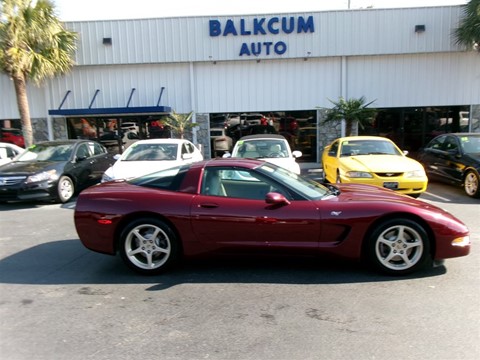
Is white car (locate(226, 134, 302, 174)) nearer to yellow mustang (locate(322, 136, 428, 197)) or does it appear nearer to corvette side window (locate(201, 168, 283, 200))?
yellow mustang (locate(322, 136, 428, 197))

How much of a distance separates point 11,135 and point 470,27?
17434mm

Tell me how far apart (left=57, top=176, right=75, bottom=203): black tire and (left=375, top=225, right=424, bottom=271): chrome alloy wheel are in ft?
24.1

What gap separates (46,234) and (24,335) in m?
3.50

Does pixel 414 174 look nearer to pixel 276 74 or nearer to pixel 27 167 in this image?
pixel 276 74

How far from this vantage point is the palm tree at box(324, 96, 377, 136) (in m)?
13.5

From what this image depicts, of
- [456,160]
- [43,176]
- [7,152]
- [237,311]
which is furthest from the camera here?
[7,152]

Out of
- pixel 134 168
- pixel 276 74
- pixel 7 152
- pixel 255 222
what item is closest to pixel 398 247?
pixel 255 222

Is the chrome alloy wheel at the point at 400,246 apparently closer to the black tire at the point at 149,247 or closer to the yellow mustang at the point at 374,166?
the black tire at the point at 149,247

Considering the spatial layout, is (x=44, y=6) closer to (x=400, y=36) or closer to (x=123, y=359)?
(x=400, y=36)

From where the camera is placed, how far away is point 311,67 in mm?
14961

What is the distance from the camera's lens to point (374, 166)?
323 inches

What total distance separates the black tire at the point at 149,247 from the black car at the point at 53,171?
5184mm

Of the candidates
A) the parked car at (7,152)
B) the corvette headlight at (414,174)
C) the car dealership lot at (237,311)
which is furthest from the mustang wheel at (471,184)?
the parked car at (7,152)

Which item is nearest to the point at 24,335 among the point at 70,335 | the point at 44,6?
the point at 70,335
